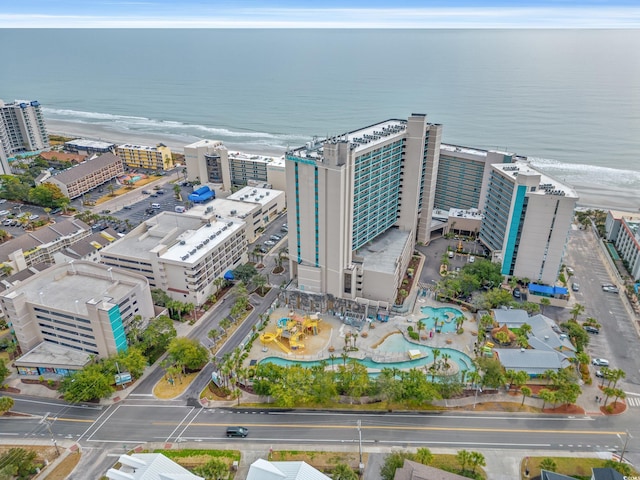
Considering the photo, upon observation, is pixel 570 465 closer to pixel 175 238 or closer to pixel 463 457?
pixel 463 457

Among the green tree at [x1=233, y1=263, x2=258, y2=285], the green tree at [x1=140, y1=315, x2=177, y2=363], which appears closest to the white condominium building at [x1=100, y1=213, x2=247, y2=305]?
the green tree at [x1=233, y1=263, x2=258, y2=285]

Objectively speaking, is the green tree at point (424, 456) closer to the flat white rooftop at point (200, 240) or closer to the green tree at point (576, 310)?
the green tree at point (576, 310)

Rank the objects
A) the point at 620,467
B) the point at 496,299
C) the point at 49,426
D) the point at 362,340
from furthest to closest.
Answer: the point at 496,299 < the point at 362,340 < the point at 49,426 < the point at 620,467

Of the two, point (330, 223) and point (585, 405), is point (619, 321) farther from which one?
point (330, 223)

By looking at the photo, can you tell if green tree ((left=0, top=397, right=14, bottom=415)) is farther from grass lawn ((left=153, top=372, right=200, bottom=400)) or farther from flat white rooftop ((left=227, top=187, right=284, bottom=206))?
flat white rooftop ((left=227, top=187, right=284, bottom=206))

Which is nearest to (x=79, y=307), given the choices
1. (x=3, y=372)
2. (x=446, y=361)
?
(x=3, y=372)
